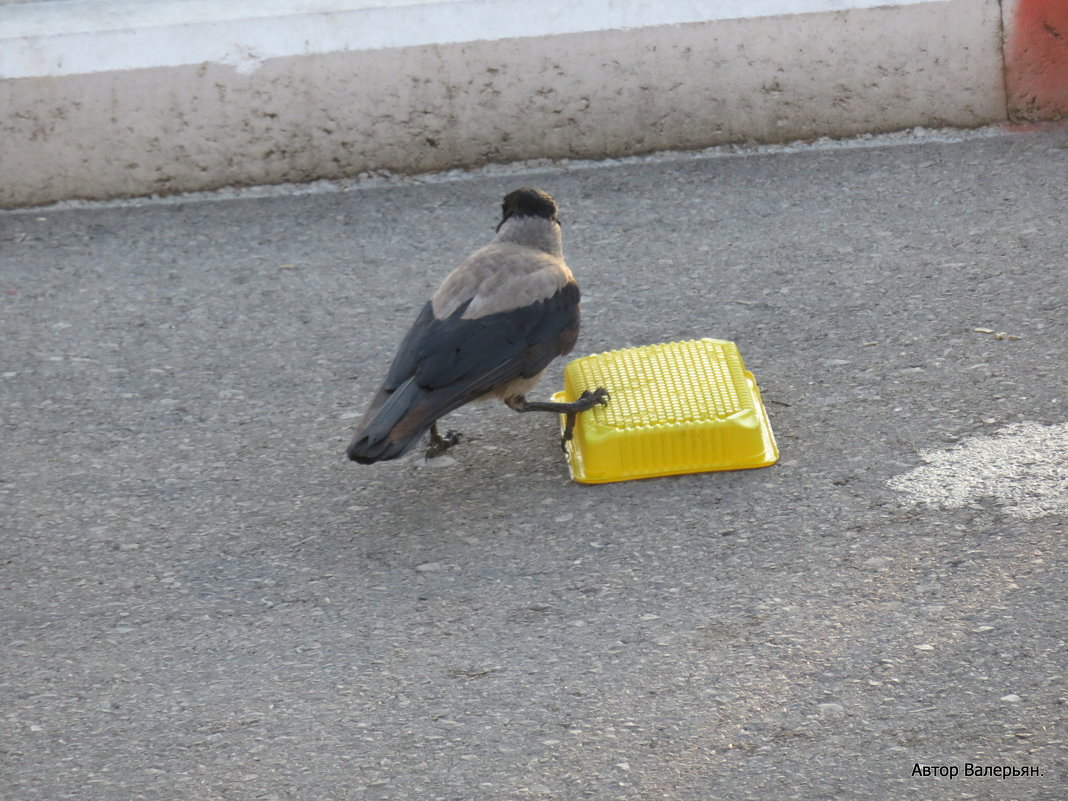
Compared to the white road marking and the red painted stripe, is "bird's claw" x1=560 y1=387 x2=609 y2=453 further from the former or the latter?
the red painted stripe

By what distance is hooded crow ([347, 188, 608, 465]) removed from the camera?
3691mm

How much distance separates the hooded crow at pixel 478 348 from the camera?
369 centimetres

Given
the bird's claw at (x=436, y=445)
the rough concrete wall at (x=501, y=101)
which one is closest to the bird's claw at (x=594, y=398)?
the bird's claw at (x=436, y=445)

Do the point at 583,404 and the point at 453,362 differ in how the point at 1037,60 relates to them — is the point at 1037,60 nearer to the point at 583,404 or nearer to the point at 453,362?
the point at 583,404

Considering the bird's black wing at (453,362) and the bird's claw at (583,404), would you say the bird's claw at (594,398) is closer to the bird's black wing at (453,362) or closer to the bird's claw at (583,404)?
the bird's claw at (583,404)

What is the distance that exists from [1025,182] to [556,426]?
8.42ft

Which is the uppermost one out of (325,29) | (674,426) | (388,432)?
(325,29)

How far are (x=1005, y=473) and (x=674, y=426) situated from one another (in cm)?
95

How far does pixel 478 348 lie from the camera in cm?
386

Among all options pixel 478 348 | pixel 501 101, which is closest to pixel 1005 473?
pixel 478 348

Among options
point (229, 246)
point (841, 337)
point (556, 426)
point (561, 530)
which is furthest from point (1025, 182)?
point (229, 246)

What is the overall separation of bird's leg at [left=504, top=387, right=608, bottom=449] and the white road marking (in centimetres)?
92

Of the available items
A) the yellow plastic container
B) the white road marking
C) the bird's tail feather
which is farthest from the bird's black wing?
the white road marking

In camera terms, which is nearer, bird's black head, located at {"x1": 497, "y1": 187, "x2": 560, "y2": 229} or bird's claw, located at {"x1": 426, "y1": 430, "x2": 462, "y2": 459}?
bird's claw, located at {"x1": 426, "y1": 430, "x2": 462, "y2": 459}
